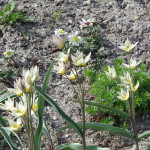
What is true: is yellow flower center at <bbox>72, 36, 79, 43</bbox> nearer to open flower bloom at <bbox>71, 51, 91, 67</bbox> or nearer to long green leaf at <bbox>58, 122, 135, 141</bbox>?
open flower bloom at <bbox>71, 51, 91, 67</bbox>

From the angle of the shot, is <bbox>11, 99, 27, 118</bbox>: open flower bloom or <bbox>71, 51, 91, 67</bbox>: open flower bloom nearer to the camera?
<bbox>11, 99, 27, 118</bbox>: open flower bloom

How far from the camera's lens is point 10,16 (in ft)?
15.0

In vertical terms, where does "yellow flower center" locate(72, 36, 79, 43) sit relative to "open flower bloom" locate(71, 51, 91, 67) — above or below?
above

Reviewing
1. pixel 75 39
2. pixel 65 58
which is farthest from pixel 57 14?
pixel 65 58

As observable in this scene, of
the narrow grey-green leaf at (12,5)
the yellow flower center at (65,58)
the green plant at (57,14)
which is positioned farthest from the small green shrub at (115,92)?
the narrow grey-green leaf at (12,5)

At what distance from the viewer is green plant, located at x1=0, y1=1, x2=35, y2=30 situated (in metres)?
4.53

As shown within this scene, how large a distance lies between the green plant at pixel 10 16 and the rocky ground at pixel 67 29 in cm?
7

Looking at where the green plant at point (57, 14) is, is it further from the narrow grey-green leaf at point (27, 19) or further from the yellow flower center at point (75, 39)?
the yellow flower center at point (75, 39)

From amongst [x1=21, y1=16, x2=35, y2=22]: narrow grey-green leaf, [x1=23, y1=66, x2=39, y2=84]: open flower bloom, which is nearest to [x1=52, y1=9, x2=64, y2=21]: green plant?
[x1=21, y1=16, x2=35, y2=22]: narrow grey-green leaf

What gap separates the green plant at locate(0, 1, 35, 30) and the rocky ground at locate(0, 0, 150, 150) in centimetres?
7

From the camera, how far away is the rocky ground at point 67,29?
372cm

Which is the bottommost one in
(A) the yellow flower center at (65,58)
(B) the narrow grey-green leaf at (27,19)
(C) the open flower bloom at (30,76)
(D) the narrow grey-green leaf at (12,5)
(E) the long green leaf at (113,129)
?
(E) the long green leaf at (113,129)

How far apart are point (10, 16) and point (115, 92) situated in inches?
→ 70.5

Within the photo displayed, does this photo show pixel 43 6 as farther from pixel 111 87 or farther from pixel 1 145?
pixel 1 145
